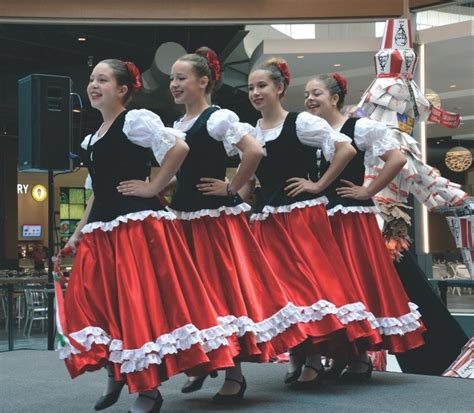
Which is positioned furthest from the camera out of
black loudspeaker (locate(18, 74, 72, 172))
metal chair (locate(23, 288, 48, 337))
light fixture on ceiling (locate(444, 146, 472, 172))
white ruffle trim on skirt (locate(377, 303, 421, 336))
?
metal chair (locate(23, 288, 48, 337))

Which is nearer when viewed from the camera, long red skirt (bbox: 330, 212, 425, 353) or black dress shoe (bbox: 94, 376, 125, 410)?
black dress shoe (bbox: 94, 376, 125, 410)

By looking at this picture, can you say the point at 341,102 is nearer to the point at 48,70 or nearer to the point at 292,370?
the point at 292,370

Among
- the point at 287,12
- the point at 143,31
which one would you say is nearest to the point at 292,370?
the point at 287,12

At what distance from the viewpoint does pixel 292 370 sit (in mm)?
3459

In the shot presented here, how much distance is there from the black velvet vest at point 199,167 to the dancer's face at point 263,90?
32 cm

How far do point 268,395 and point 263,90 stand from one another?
1.21 meters

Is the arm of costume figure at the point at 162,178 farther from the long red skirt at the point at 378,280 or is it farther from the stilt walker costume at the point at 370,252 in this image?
the long red skirt at the point at 378,280

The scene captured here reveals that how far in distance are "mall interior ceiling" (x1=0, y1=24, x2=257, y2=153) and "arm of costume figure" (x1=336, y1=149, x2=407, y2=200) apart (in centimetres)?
565

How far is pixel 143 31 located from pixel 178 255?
7646 mm

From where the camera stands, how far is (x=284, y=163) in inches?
132

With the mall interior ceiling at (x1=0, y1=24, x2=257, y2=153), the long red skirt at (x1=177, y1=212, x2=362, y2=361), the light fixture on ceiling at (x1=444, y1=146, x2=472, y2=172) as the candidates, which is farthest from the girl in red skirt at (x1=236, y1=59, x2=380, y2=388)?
the mall interior ceiling at (x1=0, y1=24, x2=257, y2=153)

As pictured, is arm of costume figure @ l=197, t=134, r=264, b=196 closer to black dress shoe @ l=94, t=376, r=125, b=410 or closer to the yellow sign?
black dress shoe @ l=94, t=376, r=125, b=410

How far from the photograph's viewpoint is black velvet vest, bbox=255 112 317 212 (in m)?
3.32

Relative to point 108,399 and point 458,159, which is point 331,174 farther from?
point 458,159
